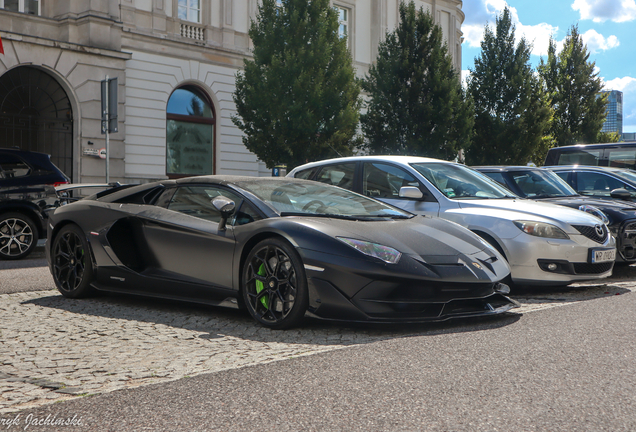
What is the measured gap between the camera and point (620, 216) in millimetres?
8414

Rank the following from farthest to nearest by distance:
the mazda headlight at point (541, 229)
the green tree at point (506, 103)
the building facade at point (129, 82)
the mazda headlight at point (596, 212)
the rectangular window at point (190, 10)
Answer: the green tree at point (506, 103)
the rectangular window at point (190, 10)
the building facade at point (129, 82)
the mazda headlight at point (596, 212)
the mazda headlight at point (541, 229)

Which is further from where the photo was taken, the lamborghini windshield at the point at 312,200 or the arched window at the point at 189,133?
the arched window at the point at 189,133

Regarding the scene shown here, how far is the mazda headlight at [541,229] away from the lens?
671cm

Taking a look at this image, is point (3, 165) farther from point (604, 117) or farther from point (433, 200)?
point (604, 117)

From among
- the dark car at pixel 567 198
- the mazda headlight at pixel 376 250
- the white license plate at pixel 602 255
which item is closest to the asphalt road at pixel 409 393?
the mazda headlight at pixel 376 250

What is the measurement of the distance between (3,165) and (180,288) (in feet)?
22.5

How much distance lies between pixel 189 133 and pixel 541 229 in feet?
65.5

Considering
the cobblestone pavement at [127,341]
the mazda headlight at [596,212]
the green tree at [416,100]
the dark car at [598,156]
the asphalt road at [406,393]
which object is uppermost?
the green tree at [416,100]

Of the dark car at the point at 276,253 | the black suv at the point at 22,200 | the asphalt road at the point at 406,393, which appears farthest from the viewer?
the black suv at the point at 22,200

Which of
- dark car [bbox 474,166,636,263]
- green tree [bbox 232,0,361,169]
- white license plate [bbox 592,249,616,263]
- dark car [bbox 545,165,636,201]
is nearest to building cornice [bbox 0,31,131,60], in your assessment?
green tree [bbox 232,0,361,169]

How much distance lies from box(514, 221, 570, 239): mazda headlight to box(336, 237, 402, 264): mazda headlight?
2396 millimetres

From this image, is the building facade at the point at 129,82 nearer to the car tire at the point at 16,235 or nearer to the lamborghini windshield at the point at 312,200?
the car tire at the point at 16,235

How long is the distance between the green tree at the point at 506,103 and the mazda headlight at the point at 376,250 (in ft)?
79.4

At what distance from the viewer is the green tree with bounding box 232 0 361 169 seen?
2145cm
